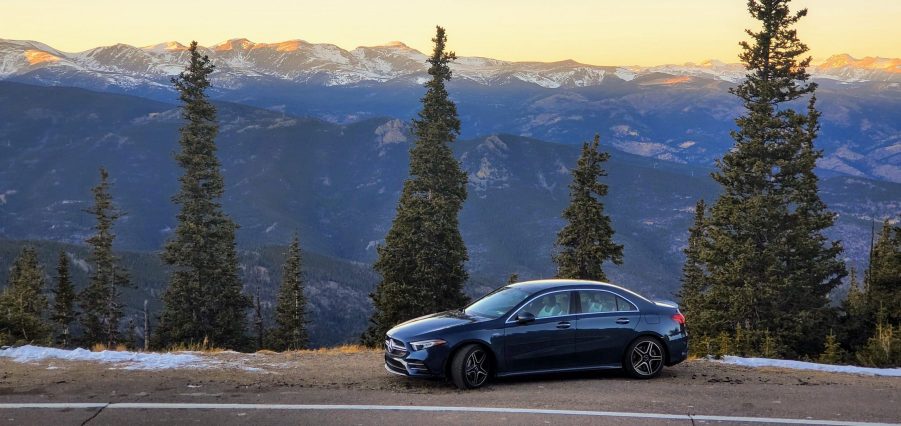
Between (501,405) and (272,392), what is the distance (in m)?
3.34

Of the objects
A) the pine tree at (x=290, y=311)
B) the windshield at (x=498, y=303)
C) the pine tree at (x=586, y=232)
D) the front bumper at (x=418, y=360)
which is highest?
the pine tree at (x=586, y=232)

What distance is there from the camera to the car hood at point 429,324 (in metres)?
11.4

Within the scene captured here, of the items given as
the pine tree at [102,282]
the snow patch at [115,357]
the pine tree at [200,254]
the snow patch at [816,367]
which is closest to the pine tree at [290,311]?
the pine tree at [102,282]

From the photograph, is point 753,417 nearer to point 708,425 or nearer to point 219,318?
point 708,425

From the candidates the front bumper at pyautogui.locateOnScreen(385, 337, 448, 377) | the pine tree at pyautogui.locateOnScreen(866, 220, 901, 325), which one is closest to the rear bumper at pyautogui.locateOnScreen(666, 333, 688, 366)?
the front bumper at pyautogui.locateOnScreen(385, 337, 448, 377)

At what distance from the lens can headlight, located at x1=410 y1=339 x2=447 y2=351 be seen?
1114 cm

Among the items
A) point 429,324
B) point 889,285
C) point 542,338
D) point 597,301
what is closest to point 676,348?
point 597,301

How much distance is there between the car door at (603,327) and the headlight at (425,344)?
7.39 ft

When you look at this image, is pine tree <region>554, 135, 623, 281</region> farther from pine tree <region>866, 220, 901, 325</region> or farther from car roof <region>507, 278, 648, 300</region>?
car roof <region>507, 278, 648, 300</region>

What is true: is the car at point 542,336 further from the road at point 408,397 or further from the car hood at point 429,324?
the road at point 408,397

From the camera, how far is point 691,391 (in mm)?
11148

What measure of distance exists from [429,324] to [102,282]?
4313cm

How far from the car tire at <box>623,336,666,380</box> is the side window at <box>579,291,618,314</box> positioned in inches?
27.5

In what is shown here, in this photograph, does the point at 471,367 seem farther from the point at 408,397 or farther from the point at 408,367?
the point at 408,397
